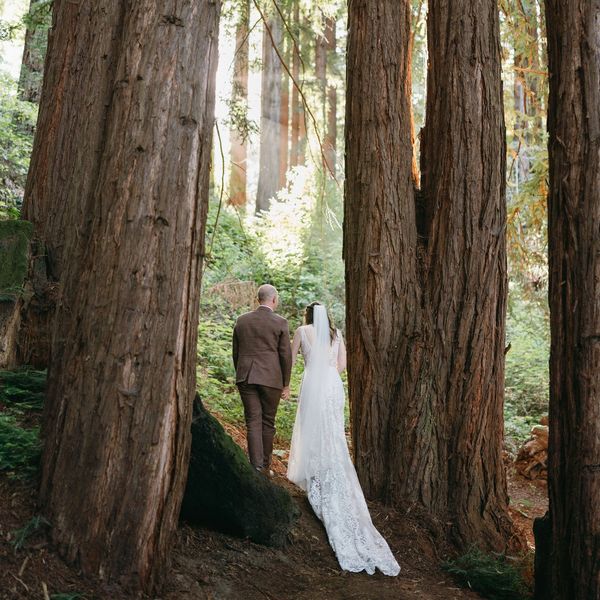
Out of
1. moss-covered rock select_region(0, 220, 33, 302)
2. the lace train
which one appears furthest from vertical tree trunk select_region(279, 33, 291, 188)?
moss-covered rock select_region(0, 220, 33, 302)

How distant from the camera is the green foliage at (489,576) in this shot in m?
6.06

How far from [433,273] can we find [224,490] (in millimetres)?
3079

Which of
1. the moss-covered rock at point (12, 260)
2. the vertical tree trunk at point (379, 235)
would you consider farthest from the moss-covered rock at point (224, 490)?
the moss-covered rock at point (12, 260)

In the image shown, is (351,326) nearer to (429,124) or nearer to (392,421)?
(392,421)

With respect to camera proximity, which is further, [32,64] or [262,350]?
[32,64]

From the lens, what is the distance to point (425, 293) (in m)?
7.20

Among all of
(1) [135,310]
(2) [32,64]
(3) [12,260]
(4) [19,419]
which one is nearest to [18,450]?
(4) [19,419]

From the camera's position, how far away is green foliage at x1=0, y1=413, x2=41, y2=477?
4445 millimetres

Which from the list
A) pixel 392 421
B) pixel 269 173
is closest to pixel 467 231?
pixel 392 421

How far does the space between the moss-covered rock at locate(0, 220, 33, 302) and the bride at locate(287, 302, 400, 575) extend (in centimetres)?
300

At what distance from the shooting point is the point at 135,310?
4227mm

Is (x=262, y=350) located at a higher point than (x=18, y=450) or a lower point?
higher

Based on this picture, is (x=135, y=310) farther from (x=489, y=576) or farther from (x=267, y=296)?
(x=489, y=576)

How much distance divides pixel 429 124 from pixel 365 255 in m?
1.58
